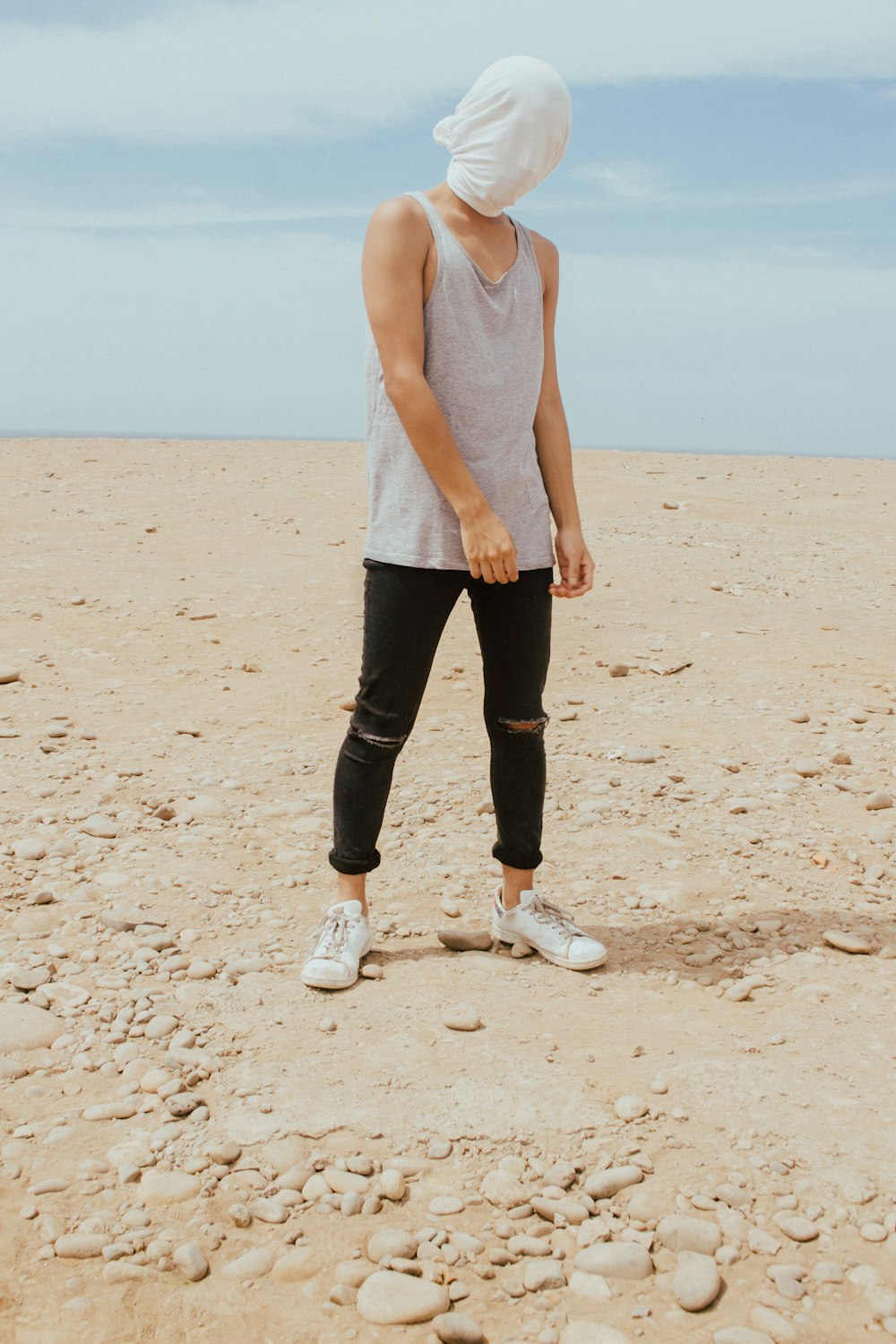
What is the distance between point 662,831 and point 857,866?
609 millimetres

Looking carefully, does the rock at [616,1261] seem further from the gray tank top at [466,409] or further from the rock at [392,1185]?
the gray tank top at [466,409]

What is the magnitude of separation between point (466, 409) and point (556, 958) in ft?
4.57

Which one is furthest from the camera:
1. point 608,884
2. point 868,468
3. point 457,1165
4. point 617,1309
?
point 868,468

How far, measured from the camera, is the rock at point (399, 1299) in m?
1.78

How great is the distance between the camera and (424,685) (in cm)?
268

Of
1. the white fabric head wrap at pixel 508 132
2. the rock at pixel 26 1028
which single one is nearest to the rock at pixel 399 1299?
the rock at pixel 26 1028

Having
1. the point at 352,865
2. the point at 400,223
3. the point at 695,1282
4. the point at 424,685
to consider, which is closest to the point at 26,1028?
the point at 352,865

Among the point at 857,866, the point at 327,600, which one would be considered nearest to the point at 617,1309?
the point at 857,866

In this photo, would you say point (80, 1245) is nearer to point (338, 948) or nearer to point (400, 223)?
point (338, 948)

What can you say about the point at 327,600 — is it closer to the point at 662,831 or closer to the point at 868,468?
the point at 662,831

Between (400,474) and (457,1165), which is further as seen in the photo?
(400,474)

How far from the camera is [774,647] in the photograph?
5.92 m

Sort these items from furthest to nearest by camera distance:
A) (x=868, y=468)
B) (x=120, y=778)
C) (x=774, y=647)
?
(x=868, y=468) < (x=774, y=647) < (x=120, y=778)

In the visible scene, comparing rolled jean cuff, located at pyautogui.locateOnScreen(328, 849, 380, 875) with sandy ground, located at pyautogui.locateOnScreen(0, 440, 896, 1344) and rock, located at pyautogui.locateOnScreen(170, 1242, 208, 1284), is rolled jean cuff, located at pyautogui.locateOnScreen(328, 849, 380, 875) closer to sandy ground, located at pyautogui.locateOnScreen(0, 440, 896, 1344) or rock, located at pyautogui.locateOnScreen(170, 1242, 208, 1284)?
sandy ground, located at pyautogui.locateOnScreen(0, 440, 896, 1344)
